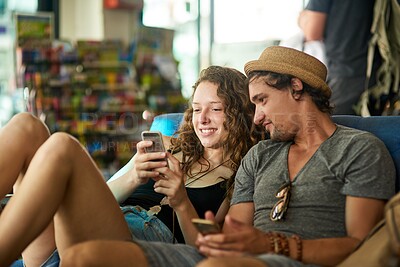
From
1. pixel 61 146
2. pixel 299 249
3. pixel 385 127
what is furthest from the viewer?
pixel 385 127

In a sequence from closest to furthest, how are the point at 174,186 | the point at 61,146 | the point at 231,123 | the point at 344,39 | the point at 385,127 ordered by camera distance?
1. the point at 61,146
2. the point at 174,186
3. the point at 385,127
4. the point at 231,123
5. the point at 344,39

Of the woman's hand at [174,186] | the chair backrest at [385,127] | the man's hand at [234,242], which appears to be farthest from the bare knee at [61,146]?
the chair backrest at [385,127]

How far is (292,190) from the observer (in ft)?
6.74

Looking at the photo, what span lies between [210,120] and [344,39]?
139cm

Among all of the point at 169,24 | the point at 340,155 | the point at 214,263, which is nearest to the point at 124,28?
the point at 169,24

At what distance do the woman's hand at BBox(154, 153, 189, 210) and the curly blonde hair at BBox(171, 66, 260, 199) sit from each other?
11.0 inches

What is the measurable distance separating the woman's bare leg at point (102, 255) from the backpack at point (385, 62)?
2043 millimetres

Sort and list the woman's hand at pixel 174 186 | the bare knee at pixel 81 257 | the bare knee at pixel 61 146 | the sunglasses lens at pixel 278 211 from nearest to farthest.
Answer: the bare knee at pixel 81 257 < the bare knee at pixel 61 146 < the sunglasses lens at pixel 278 211 < the woman's hand at pixel 174 186

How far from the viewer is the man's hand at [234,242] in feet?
5.60

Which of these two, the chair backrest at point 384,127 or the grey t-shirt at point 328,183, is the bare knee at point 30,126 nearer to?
the grey t-shirt at point 328,183

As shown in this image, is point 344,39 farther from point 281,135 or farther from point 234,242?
point 234,242

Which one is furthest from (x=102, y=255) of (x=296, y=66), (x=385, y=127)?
(x=385, y=127)

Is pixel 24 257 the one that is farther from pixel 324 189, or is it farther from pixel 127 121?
pixel 127 121

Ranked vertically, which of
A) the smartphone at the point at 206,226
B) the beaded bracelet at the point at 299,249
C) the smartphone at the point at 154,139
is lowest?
the beaded bracelet at the point at 299,249
